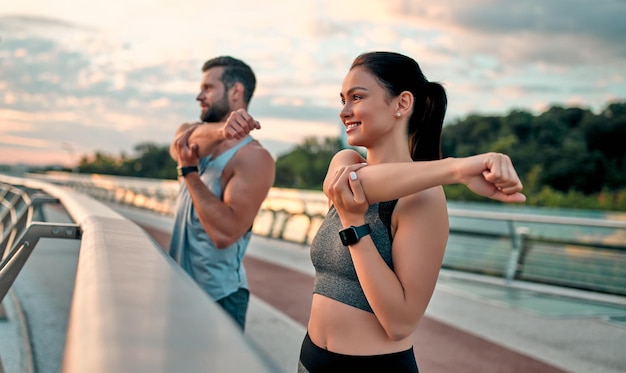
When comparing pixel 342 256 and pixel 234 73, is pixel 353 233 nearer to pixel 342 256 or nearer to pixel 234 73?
pixel 342 256

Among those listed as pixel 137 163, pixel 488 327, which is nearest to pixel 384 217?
pixel 488 327

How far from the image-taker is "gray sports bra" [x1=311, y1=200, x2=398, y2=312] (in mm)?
1907

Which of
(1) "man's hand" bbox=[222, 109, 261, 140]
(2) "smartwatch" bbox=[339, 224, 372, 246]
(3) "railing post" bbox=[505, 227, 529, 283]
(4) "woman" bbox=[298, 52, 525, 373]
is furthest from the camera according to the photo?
(3) "railing post" bbox=[505, 227, 529, 283]

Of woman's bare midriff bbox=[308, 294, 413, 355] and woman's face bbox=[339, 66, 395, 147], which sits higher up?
woman's face bbox=[339, 66, 395, 147]

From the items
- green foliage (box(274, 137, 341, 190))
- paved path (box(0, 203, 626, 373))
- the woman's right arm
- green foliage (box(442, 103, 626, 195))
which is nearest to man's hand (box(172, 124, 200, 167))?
paved path (box(0, 203, 626, 373))

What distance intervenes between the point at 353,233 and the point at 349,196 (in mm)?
93

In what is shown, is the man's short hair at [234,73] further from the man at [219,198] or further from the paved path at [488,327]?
the paved path at [488,327]

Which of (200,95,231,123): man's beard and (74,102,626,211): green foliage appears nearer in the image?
(200,95,231,123): man's beard

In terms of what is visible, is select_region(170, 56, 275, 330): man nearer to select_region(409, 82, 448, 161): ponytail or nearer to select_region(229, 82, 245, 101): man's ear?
select_region(229, 82, 245, 101): man's ear

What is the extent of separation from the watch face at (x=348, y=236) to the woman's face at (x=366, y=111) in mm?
303

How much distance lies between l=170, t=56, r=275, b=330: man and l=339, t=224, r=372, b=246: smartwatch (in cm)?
113

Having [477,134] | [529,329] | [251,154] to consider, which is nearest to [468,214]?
[529,329]

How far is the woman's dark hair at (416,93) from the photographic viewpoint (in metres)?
2.03

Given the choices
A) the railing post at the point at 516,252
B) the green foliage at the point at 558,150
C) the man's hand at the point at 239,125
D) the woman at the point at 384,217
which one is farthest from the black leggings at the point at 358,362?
the green foliage at the point at 558,150
